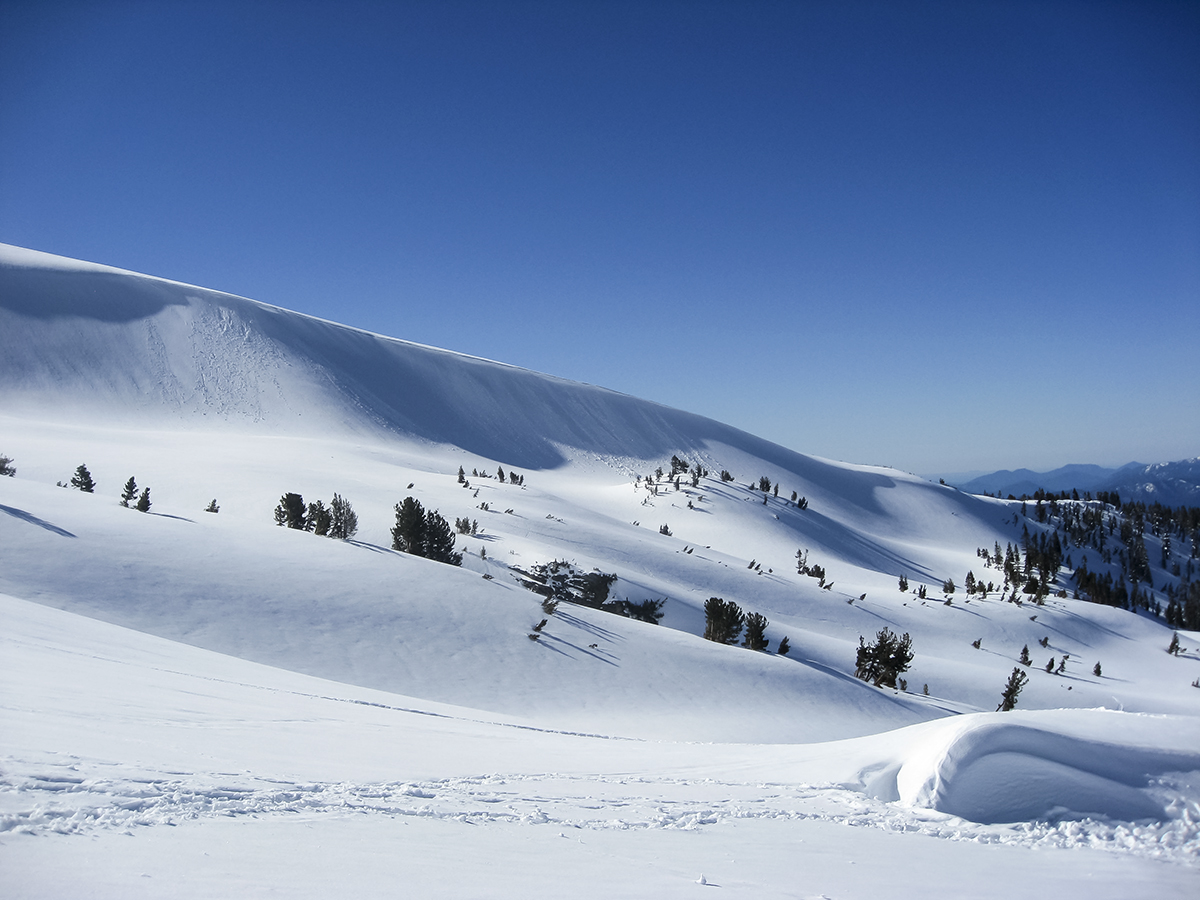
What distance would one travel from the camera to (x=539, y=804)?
13.9 feet

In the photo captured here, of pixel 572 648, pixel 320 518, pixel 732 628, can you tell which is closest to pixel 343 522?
pixel 320 518

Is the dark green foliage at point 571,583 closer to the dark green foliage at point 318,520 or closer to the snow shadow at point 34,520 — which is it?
the dark green foliage at point 318,520

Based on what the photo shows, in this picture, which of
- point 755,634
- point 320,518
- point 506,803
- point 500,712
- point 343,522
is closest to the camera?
point 506,803

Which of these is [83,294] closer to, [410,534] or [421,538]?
[410,534]

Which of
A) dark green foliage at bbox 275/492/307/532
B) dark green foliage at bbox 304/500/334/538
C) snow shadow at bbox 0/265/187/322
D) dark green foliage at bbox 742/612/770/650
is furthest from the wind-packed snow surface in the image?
snow shadow at bbox 0/265/187/322

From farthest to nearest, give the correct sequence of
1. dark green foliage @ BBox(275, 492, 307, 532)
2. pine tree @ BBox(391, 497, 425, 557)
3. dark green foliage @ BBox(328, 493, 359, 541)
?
1. dark green foliage @ BBox(275, 492, 307, 532)
2. pine tree @ BBox(391, 497, 425, 557)
3. dark green foliage @ BBox(328, 493, 359, 541)

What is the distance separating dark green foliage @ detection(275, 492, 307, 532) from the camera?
49.6 ft

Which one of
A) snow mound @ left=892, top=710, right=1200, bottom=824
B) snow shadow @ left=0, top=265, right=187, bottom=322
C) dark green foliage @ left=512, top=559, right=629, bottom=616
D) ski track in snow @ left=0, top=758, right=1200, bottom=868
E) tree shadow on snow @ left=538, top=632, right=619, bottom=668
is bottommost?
tree shadow on snow @ left=538, top=632, right=619, bottom=668

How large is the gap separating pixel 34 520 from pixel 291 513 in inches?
198

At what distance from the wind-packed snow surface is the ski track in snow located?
0.03m

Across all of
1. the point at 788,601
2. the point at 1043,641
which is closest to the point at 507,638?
the point at 788,601

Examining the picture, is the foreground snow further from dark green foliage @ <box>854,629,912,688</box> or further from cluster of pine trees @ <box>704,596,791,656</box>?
dark green foliage @ <box>854,629,912,688</box>

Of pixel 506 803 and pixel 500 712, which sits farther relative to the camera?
pixel 500 712

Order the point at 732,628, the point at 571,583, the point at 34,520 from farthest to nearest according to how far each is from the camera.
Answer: the point at 571,583, the point at 732,628, the point at 34,520
